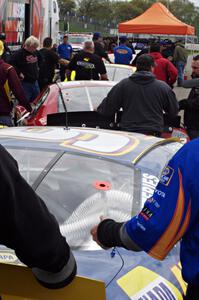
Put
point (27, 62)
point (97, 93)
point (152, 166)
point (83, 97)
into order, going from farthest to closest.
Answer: point (27, 62) < point (97, 93) < point (83, 97) < point (152, 166)

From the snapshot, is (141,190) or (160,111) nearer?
(141,190)

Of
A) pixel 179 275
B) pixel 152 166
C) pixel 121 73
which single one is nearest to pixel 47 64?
pixel 121 73

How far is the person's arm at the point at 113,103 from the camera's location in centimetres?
617

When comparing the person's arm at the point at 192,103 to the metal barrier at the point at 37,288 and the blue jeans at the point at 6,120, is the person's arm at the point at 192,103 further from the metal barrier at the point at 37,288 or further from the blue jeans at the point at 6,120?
the metal barrier at the point at 37,288

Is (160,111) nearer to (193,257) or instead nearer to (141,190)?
(141,190)

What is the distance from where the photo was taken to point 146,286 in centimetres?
239

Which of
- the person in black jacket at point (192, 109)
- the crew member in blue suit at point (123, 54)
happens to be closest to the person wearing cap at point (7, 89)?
the person in black jacket at point (192, 109)

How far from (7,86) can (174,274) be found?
16.1 ft

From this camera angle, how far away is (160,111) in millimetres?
6270

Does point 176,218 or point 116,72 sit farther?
point 116,72

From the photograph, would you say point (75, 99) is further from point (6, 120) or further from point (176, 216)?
point (176, 216)

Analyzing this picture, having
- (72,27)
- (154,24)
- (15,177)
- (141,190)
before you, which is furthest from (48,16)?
(72,27)

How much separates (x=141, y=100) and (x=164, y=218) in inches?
169

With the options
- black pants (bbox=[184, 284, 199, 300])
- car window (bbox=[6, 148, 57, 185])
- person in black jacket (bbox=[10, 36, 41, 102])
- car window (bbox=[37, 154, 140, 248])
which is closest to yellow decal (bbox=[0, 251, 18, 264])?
car window (bbox=[37, 154, 140, 248])
